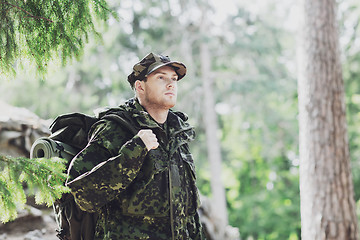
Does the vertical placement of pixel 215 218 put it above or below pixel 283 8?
below

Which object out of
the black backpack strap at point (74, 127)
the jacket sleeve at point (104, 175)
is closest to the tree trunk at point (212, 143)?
the black backpack strap at point (74, 127)

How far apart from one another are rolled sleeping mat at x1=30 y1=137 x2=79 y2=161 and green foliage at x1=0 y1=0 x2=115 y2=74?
56 centimetres

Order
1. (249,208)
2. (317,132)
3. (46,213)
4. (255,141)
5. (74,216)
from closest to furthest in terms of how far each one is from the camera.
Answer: (74,216)
(317,132)
(46,213)
(255,141)
(249,208)

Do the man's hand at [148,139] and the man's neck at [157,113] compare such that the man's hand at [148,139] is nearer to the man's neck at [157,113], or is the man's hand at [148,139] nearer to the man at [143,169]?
the man at [143,169]

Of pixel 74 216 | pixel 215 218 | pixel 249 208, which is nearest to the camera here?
pixel 74 216

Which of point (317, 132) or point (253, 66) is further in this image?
point (253, 66)

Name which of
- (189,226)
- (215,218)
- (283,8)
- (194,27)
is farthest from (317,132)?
(283,8)

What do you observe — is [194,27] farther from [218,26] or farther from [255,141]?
[255,141]

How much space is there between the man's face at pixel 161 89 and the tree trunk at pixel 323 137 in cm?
249

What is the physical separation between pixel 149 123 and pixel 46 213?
11.9 feet

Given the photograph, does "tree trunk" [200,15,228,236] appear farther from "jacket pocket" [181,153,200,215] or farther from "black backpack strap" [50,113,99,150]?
"black backpack strap" [50,113,99,150]

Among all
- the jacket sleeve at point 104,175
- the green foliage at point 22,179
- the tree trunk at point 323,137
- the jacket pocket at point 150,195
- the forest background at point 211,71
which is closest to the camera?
the green foliage at point 22,179

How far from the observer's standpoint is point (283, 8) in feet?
59.7

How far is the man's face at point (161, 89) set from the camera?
121 inches
